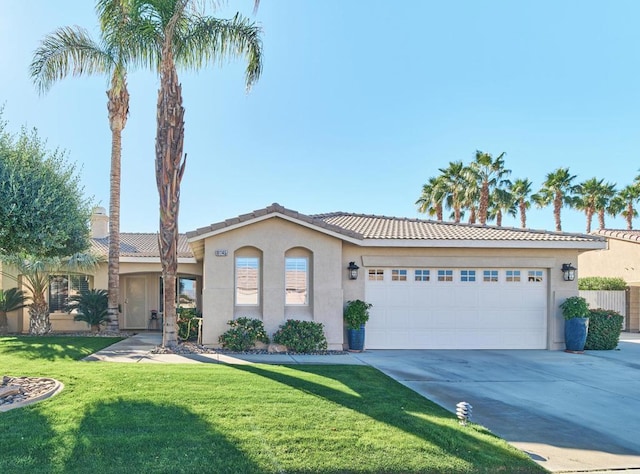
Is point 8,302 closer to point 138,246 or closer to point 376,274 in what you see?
point 138,246

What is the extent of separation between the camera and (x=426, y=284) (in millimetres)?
13805

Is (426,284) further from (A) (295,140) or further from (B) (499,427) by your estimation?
(A) (295,140)

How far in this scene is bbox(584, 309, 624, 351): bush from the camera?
14.2 m

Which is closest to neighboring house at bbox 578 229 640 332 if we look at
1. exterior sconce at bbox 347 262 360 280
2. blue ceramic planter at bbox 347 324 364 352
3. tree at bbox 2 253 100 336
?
exterior sconce at bbox 347 262 360 280

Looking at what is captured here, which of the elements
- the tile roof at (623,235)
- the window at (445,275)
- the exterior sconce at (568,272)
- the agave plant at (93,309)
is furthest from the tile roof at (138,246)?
the tile roof at (623,235)

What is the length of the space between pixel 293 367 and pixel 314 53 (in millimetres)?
11819

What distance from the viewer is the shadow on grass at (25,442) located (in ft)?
15.0

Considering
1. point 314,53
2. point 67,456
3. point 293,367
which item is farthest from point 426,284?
point 67,456

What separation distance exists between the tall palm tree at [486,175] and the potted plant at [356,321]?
21491 millimetres

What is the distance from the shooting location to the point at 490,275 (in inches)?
551

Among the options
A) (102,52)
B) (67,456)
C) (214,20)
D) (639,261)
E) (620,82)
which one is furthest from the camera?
(639,261)

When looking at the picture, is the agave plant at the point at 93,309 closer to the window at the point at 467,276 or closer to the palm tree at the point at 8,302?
the palm tree at the point at 8,302

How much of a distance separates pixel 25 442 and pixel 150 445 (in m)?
1.48

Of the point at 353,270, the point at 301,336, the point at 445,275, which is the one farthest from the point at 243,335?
the point at 445,275
